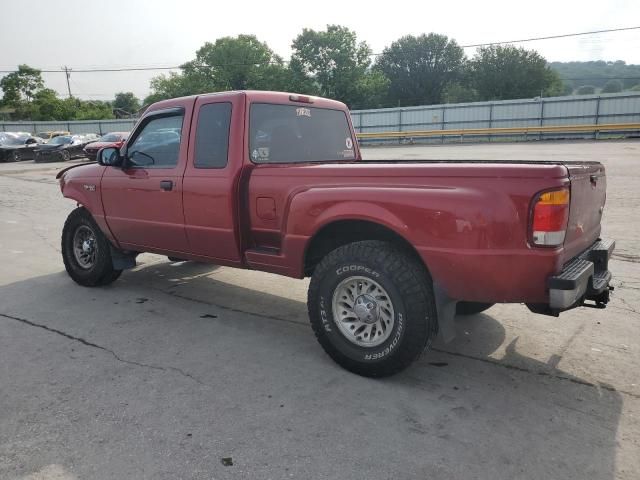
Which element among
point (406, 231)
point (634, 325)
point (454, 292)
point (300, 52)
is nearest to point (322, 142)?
point (406, 231)

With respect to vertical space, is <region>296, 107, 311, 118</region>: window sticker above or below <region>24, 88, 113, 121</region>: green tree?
below

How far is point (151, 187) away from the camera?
4.75 m

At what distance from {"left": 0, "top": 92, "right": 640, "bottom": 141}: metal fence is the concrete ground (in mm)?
29928

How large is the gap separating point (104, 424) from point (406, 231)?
81.0 inches

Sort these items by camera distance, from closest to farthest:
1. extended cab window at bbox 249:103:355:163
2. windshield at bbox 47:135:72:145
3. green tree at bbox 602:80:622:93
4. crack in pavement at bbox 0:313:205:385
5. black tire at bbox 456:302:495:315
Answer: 1. crack in pavement at bbox 0:313:205:385
2. black tire at bbox 456:302:495:315
3. extended cab window at bbox 249:103:355:163
4. windshield at bbox 47:135:72:145
5. green tree at bbox 602:80:622:93

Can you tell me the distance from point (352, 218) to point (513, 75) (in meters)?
75.0

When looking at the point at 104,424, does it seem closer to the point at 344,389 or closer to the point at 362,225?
the point at 344,389

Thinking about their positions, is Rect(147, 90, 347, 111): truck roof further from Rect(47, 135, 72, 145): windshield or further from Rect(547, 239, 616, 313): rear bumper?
Rect(47, 135, 72, 145): windshield

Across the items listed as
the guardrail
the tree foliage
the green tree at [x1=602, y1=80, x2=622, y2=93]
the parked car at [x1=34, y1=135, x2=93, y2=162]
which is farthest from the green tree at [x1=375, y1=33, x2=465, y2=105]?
the parked car at [x1=34, y1=135, x2=93, y2=162]

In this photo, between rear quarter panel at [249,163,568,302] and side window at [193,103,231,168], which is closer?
rear quarter panel at [249,163,568,302]

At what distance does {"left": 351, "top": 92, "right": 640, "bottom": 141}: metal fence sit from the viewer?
100 ft

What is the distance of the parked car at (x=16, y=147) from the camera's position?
28.0 meters

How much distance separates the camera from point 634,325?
420cm

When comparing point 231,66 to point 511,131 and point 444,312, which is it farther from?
point 444,312
